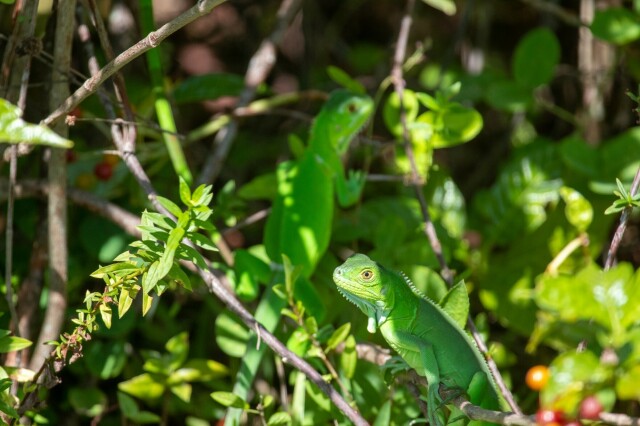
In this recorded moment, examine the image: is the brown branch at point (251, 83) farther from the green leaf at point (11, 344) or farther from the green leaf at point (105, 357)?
the green leaf at point (11, 344)

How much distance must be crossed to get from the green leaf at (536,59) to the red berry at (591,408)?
250 centimetres

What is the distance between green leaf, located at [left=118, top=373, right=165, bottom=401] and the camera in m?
2.89

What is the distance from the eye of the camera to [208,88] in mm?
3850

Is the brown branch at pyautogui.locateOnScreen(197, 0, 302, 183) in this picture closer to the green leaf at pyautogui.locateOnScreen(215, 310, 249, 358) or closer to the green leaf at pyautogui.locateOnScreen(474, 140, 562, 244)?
the green leaf at pyautogui.locateOnScreen(215, 310, 249, 358)

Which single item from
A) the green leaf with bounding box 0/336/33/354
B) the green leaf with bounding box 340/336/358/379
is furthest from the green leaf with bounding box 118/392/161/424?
the green leaf with bounding box 340/336/358/379

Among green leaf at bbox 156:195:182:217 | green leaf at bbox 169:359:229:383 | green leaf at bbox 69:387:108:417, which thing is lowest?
green leaf at bbox 69:387:108:417

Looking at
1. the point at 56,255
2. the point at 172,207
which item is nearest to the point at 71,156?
the point at 56,255

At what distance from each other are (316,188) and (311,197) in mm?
75

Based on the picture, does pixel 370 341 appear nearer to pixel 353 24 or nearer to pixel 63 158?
pixel 63 158

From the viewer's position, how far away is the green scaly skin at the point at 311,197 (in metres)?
2.98

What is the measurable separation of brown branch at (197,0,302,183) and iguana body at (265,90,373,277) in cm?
34

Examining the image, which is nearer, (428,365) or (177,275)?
(177,275)

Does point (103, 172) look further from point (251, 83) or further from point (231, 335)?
point (231, 335)

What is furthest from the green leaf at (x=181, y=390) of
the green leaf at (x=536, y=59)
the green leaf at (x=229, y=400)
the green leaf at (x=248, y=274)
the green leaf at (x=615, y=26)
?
the green leaf at (x=615, y=26)
